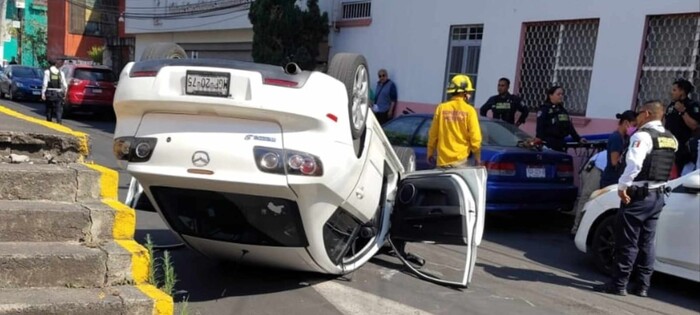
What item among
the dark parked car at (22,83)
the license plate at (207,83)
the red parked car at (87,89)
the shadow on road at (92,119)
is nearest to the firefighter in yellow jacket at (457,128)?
the license plate at (207,83)

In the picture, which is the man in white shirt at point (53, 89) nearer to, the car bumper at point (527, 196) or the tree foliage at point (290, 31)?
the tree foliage at point (290, 31)

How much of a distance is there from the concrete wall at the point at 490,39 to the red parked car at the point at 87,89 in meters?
7.40

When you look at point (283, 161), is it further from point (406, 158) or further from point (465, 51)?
point (465, 51)

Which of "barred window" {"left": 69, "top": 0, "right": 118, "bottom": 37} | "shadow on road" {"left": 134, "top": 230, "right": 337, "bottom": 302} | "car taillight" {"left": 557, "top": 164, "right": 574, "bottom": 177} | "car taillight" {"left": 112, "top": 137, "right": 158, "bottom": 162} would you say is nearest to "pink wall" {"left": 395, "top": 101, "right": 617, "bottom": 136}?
"car taillight" {"left": 557, "top": 164, "right": 574, "bottom": 177}

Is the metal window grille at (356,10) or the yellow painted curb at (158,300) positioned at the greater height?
the metal window grille at (356,10)

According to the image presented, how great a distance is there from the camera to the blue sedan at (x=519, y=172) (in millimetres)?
7238

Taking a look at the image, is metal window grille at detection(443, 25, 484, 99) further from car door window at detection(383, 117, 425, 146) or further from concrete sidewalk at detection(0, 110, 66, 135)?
concrete sidewalk at detection(0, 110, 66, 135)

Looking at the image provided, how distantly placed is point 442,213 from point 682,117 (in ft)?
Answer: 14.0

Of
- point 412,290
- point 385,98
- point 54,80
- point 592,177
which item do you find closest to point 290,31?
point 385,98

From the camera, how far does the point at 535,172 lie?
7.47m

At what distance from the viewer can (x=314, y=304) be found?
448 centimetres

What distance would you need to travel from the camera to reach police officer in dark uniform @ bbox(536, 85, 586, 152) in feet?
29.1

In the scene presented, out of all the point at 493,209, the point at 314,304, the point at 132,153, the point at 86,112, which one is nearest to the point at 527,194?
the point at 493,209

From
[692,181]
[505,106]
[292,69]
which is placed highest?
[292,69]
